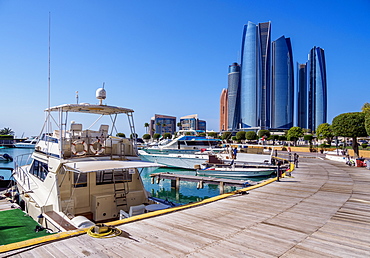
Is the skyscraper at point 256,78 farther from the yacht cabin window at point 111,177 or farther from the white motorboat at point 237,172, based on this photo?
the yacht cabin window at point 111,177

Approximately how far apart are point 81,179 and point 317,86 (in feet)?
677

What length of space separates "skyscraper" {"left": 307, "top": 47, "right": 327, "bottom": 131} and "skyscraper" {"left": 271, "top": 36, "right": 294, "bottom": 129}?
114 feet

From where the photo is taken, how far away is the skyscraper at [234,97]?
175 meters

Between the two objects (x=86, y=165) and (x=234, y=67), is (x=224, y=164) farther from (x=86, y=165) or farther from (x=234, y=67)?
(x=234, y=67)

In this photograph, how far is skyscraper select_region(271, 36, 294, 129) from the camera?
6186 inches

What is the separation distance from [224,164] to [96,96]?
61.7 ft

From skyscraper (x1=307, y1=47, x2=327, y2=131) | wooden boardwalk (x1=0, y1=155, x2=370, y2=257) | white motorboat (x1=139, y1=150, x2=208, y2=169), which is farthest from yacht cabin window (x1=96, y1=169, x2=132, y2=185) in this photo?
skyscraper (x1=307, y1=47, x2=327, y2=131)

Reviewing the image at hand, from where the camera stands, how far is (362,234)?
18.1 ft

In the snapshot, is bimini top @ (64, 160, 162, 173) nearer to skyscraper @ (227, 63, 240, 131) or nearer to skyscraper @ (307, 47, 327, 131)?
skyscraper @ (227, 63, 240, 131)

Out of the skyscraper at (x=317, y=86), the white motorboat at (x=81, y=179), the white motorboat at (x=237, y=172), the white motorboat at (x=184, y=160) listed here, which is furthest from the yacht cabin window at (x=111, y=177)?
the skyscraper at (x=317, y=86)

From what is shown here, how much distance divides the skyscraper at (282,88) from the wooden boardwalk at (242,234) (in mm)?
159622

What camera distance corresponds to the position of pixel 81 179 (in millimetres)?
9172

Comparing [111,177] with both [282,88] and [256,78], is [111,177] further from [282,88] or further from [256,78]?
[282,88]

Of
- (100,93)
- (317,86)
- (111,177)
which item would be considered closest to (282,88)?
(317,86)
